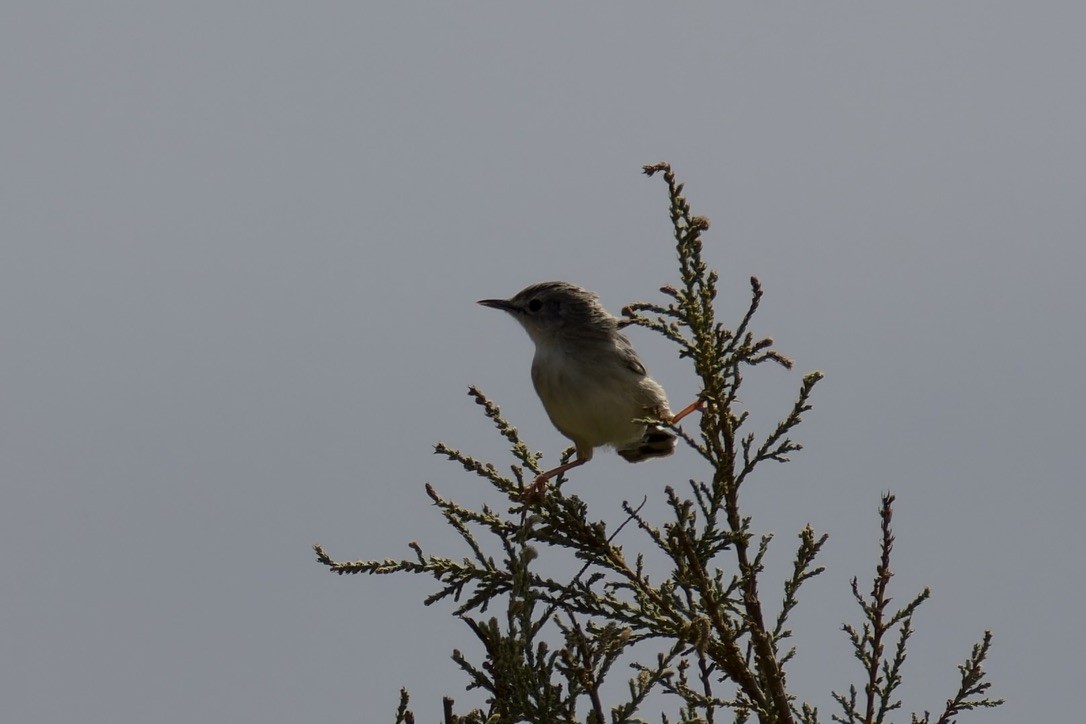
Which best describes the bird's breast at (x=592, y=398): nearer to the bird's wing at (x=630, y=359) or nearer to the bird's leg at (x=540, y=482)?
the bird's wing at (x=630, y=359)

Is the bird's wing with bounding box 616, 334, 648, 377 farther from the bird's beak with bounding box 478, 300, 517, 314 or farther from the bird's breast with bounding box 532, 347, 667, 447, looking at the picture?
the bird's beak with bounding box 478, 300, 517, 314

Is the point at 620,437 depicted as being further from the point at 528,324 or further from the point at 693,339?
the point at 693,339

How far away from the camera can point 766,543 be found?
223 inches

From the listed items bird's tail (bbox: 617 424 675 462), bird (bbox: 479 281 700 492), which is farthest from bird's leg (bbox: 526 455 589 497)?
bird's tail (bbox: 617 424 675 462)

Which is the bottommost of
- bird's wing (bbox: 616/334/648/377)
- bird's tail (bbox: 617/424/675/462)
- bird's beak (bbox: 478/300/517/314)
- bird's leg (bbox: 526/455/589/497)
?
bird's leg (bbox: 526/455/589/497)

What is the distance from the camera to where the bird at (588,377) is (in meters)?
7.62

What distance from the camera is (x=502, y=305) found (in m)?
8.57

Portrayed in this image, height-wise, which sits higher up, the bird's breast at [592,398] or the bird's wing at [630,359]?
the bird's wing at [630,359]

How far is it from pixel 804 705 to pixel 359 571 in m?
2.01

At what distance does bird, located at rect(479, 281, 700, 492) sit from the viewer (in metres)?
7.62

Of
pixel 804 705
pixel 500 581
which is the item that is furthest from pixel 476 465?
pixel 804 705

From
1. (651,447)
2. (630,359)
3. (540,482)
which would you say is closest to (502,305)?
(630,359)

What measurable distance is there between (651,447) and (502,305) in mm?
1418

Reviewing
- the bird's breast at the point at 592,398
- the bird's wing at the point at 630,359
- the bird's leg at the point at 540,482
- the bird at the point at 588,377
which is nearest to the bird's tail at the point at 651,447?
the bird at the point at 588,377
